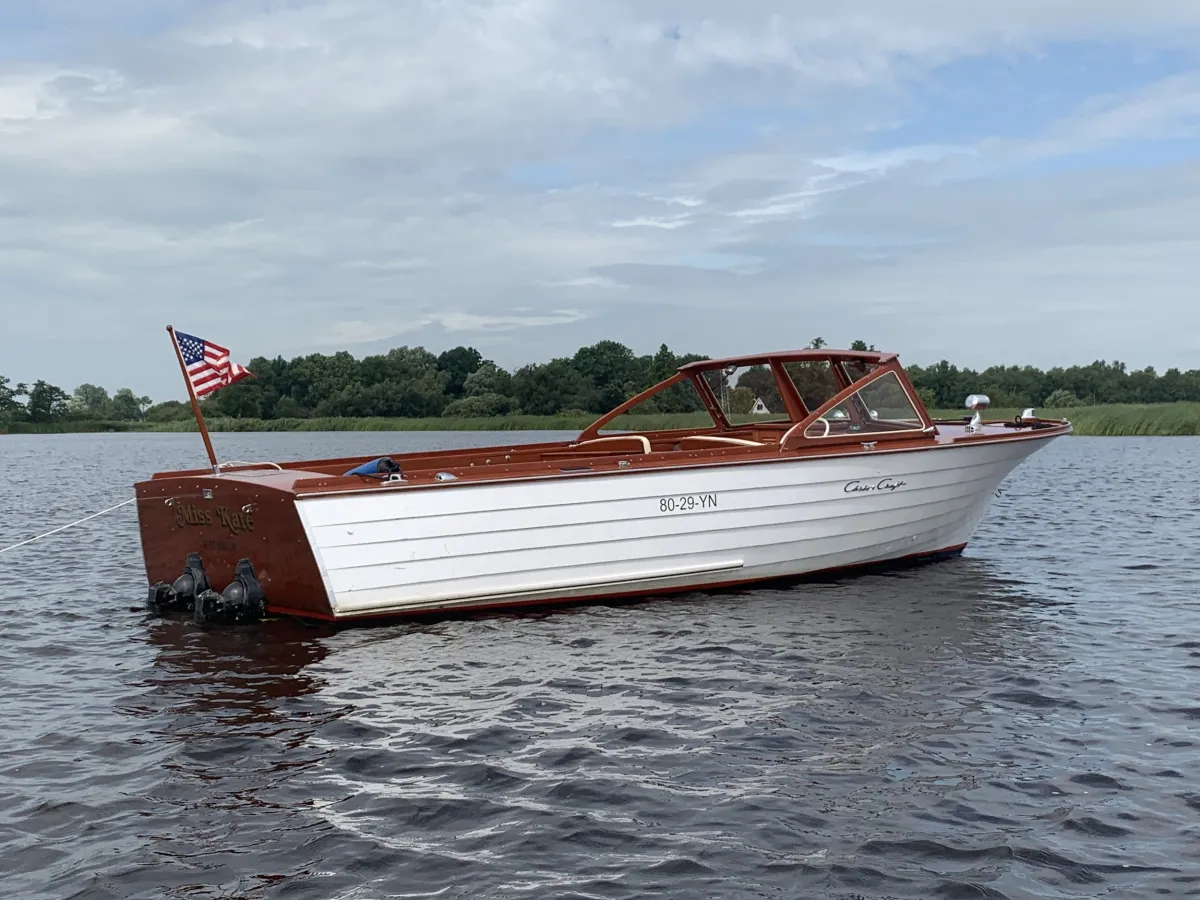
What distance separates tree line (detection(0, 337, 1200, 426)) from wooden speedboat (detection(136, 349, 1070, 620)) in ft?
153

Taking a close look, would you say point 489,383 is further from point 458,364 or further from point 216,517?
point 216,517

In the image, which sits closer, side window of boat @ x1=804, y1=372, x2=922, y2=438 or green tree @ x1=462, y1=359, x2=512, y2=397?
side window of boat @ x1=804, y1=372, x2=922, y2=438

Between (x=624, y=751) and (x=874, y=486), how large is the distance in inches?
248

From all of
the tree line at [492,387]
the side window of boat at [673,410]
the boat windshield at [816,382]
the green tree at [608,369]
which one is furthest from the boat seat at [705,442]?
the green tree at [608,369]

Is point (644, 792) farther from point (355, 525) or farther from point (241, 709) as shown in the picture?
point (355, 525)

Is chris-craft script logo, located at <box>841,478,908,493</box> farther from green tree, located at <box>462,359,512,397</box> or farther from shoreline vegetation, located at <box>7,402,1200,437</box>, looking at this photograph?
green tree, located at <box>462,359,512,397</box>

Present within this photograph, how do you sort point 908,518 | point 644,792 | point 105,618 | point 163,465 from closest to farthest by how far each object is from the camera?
point 644,792 → point 105,618 → point 908,518 → point 163,465

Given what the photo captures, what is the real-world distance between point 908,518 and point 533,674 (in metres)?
6.04

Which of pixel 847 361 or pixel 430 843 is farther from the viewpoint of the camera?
pixel 847 361

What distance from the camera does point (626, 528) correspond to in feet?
33.9

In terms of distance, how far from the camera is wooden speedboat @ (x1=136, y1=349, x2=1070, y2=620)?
9344 millimetres

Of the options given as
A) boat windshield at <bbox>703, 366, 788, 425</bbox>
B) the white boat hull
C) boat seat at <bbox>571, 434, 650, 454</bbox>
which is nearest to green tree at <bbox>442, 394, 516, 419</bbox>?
boat windshield at <bbox>703, 366, 788, 425</bbox>

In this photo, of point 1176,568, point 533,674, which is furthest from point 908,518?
point 533,674

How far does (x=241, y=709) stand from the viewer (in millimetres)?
7258
